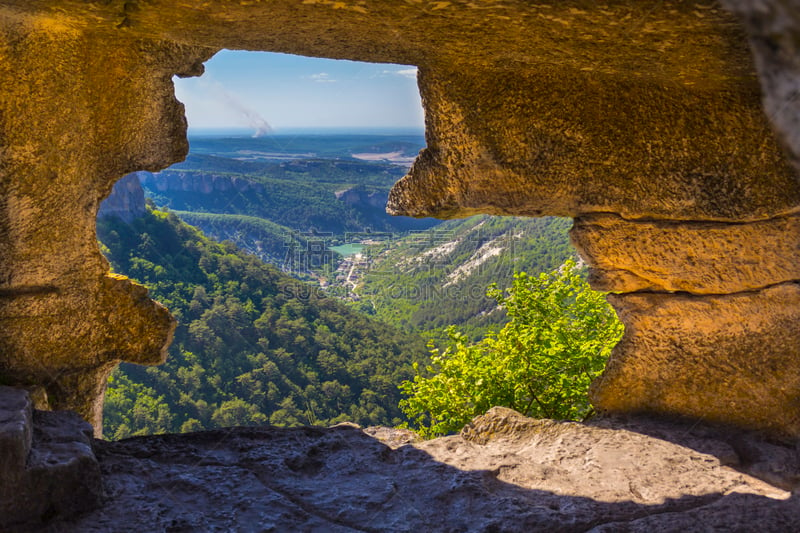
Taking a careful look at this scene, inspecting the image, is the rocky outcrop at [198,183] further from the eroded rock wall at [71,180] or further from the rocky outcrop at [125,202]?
the eroded rock wall at [71,180]

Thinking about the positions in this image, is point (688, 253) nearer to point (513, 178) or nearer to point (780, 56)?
point (513, 178)

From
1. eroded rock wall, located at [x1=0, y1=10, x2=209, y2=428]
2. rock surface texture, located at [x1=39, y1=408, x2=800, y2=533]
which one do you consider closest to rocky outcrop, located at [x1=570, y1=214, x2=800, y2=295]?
rock surface texture, located at [x1=39, y1=408, x2=800, y2=533]

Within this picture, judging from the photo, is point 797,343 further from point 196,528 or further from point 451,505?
point 196,528

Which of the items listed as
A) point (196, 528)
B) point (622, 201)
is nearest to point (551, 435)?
point (622, 201)

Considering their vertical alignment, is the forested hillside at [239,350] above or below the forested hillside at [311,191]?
below

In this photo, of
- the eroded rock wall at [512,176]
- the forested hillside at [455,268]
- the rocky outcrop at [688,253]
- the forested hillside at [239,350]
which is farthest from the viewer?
the forested hillside at [455,268]

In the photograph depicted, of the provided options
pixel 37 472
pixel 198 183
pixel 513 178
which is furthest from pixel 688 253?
pixel 198 183

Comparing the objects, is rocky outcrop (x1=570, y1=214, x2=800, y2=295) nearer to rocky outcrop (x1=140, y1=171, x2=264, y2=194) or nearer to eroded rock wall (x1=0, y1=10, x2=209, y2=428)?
eroded rock wall (x1=0, y1=10, x2=209, y2=428)

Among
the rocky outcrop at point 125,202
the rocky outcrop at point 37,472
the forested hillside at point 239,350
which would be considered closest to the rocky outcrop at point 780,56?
the rocky outcrop at point 37,472
